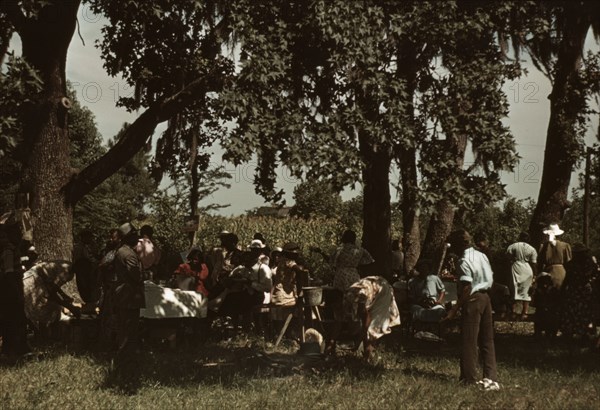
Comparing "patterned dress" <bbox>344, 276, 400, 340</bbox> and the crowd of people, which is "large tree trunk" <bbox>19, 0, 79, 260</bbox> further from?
"patterned dress" <bbox>344, 276, 400, 340</bbox>

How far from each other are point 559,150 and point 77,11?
38.2ft

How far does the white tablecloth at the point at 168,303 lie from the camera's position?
41.0 ft

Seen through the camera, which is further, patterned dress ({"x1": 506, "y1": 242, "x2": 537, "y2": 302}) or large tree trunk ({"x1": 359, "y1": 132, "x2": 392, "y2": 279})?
large tree trunk ({"x1": 359, "y1": 132, "x2": 392, "y2": 279})

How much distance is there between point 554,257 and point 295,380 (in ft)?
23.3

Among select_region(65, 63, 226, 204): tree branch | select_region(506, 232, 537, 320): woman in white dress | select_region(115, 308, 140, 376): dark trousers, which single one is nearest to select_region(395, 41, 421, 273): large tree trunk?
select_region(506, 232, 537, 320): woman in white dress

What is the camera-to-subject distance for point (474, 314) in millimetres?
9852

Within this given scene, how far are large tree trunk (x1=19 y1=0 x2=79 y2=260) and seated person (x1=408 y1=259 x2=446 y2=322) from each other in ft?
22.9

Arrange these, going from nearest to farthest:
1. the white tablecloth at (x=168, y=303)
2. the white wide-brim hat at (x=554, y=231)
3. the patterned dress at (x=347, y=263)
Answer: the white tablecloth at (x=168, y=303)
the patterned dress at (x=347, y=263)
the white wide-brim hat at (x=554, y=231)

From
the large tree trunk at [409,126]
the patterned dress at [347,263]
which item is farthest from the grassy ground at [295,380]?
the large tree trunk at [409,126]

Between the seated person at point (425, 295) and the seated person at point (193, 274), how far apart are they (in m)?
3.77

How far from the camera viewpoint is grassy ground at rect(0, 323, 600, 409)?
29.1 ft

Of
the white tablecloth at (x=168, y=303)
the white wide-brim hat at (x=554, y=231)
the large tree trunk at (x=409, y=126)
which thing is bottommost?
the white tablecloth at (x=168, y=303)

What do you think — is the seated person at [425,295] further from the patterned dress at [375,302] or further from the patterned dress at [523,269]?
the patterned dress at [523,269]

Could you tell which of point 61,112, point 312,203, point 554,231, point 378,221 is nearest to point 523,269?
point 554,231
